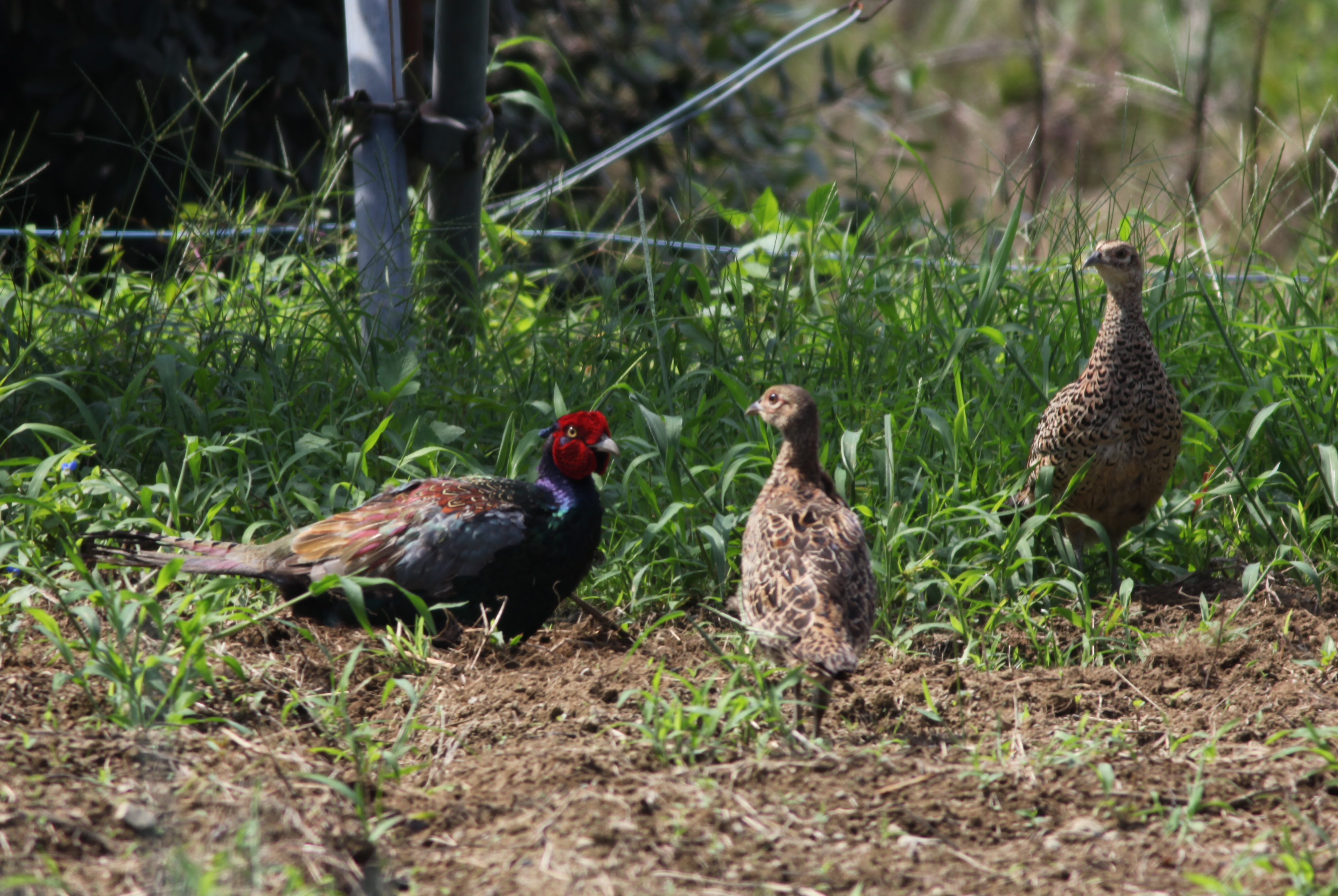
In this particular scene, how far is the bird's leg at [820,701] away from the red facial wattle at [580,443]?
1.01 metres

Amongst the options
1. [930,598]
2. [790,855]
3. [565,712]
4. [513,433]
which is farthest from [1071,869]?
[513,433]

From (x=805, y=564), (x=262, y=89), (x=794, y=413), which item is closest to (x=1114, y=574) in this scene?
(x=794, y=413)

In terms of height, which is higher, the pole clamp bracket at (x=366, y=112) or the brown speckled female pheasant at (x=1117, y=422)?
the pole clamp bracket at (x=366, y=112)

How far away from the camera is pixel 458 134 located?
4.79 m

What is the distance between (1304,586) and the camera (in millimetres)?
4035

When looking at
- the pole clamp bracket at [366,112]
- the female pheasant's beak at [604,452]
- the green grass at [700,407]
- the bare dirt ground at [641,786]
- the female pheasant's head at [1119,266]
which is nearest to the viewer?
the bare dirt ground at [641,786]

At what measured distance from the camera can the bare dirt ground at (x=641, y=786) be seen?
2385 mm

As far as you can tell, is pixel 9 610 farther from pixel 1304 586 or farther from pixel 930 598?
pixel 1304 586

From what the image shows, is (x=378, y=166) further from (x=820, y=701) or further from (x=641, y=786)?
(x=641, y=786)

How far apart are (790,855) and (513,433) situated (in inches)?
88.9

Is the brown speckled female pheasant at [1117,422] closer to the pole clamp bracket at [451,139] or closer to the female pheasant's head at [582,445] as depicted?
the female pheasant's head at [582,445]

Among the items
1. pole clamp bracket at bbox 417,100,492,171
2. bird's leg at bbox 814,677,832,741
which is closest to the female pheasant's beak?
bird's leg at bbox 814,677,832,741

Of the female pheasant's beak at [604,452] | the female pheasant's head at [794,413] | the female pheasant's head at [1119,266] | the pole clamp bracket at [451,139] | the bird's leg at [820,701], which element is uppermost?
the pole clamp bracket at [451,139]

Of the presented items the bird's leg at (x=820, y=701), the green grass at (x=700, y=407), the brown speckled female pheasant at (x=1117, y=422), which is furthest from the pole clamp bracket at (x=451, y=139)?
the bird's leg at (x=820, y=701)
